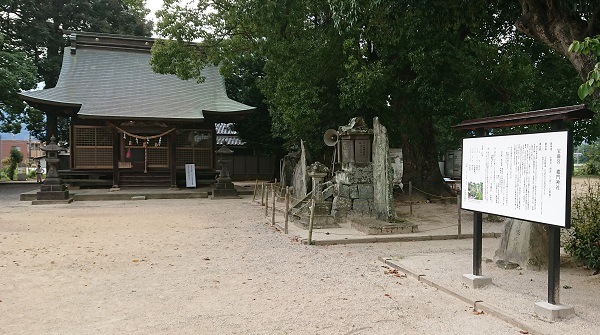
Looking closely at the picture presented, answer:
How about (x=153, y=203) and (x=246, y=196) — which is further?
(x=246, y=196)

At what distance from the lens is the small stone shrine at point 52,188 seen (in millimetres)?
15844

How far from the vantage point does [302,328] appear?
406cm

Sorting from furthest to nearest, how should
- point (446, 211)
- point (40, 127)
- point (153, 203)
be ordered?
1. point (40, 127)
2. point (153, 203)
3. point (446, 211)

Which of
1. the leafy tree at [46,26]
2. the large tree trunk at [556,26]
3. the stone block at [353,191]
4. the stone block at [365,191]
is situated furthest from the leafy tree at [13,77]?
the large tree trunk at [556,26]

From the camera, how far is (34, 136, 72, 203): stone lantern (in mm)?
15914

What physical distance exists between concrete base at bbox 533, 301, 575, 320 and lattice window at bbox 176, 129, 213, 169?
18589 mm

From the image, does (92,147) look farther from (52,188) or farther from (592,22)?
(592,22)

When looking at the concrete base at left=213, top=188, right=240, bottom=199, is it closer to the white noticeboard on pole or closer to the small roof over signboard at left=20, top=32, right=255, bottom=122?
the white noticeboard on pole

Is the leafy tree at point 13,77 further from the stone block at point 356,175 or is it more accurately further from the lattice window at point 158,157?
the stone block at point 356,175

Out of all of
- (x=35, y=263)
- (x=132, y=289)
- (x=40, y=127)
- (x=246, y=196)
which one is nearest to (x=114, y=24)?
(x=40, y=127)

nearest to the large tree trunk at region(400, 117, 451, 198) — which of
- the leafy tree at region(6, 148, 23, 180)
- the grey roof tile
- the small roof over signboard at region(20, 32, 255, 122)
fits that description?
the small roof over signboard at region(20, 32, 255, 122)

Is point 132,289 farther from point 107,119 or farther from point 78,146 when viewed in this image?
point 78,146

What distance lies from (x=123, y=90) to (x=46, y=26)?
33.2 feet

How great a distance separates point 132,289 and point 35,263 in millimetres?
2477
